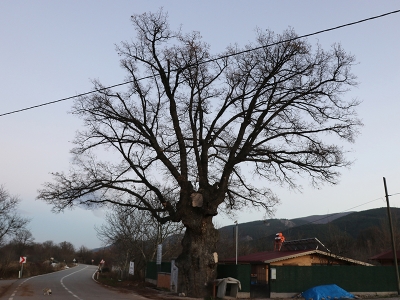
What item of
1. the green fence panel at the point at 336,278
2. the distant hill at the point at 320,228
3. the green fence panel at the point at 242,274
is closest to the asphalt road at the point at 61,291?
the green fence panel at the point at 242,274

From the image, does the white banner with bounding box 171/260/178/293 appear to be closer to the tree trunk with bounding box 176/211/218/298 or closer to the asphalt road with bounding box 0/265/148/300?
the asphalt road with bounding box 0/265/148/300

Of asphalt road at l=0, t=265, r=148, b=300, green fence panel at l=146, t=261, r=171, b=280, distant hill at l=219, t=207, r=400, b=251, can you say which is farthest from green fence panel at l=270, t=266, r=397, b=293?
distant hill at l=219, t=207, r=400, b=251

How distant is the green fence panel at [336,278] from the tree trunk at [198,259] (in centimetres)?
423

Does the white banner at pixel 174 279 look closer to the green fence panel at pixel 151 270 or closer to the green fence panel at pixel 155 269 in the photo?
the green fence panel at pixel 155 269

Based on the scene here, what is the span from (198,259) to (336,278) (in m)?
9.28

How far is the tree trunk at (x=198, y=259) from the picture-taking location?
72.2 ft

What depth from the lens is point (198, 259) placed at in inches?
873

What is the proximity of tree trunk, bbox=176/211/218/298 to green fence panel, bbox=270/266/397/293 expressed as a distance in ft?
13.9

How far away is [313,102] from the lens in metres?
22.9

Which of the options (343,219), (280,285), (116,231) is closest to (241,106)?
(280,285)

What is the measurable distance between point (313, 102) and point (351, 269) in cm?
1098

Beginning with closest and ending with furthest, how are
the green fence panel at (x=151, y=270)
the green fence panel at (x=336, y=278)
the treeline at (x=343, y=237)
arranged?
the green fence panel at (x=336, y=278) → the green fence panel at (x=151, y=270) → the treeline at (x=343, y=237)

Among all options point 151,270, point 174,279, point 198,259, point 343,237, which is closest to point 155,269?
point 151,270

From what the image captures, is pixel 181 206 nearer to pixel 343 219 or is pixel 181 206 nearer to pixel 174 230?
pixel 174 230
